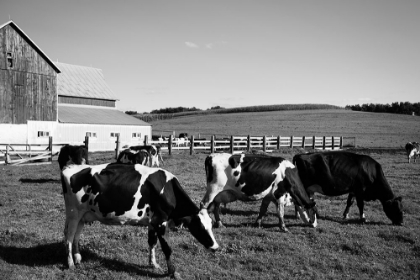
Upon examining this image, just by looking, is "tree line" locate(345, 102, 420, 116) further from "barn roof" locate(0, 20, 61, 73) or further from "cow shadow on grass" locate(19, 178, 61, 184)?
"cow shadow on grass" locate(19, 178, 61, 184)

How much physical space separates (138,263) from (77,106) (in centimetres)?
3435

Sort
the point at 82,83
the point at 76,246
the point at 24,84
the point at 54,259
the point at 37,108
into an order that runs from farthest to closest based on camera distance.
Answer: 1. the point at 82,83
2. the point at 37,108
3. the point at 24,84
4. the point at 54,259
5. the point at 76,246

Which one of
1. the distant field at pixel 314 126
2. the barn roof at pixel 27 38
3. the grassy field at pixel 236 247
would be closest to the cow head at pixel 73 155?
the grassy field at pixel 236 247

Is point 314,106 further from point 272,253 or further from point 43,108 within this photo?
point 272,253

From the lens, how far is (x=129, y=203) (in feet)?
19.9

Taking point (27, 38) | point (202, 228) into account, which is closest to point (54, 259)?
point (202, 228)

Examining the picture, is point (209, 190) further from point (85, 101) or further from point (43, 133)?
point (85, 101)

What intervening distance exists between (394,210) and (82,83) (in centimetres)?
3692

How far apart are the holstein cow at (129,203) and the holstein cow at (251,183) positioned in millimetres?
2215

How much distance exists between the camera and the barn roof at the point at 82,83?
38.1 metres

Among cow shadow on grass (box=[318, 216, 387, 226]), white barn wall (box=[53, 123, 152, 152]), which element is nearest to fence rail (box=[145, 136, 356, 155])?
white barn wall (box=[53, 123, 152, 152])

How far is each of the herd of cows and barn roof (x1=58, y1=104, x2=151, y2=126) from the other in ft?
67.3

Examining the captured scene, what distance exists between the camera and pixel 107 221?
241 inches

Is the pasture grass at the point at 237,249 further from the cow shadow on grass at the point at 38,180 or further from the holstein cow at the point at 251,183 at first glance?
the cow shadow on grass at the point at 38,180
